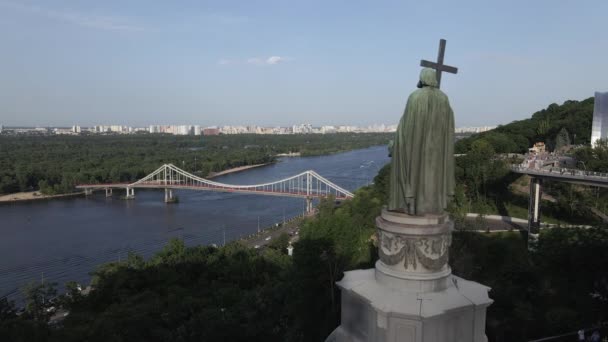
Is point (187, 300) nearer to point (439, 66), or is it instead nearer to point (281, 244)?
point (439, 66)

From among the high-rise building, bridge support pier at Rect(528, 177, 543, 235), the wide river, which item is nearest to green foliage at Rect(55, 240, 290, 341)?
the wide river

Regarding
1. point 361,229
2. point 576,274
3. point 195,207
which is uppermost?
point 576,274

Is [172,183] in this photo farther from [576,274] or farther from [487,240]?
[576,274]

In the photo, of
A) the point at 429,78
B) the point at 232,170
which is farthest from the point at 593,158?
the point at 232,170

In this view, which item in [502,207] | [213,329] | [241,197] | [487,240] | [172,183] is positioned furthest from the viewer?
[172,183]

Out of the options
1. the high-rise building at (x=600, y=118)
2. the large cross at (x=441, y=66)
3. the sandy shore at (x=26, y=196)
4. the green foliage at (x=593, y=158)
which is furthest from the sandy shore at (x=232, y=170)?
the large cross at (x=441, y=66)

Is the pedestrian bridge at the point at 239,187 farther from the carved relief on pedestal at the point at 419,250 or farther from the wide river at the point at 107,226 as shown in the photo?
the carved relief on pedestal at the point at 419,250

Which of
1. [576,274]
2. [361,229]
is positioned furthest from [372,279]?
[361,229]
